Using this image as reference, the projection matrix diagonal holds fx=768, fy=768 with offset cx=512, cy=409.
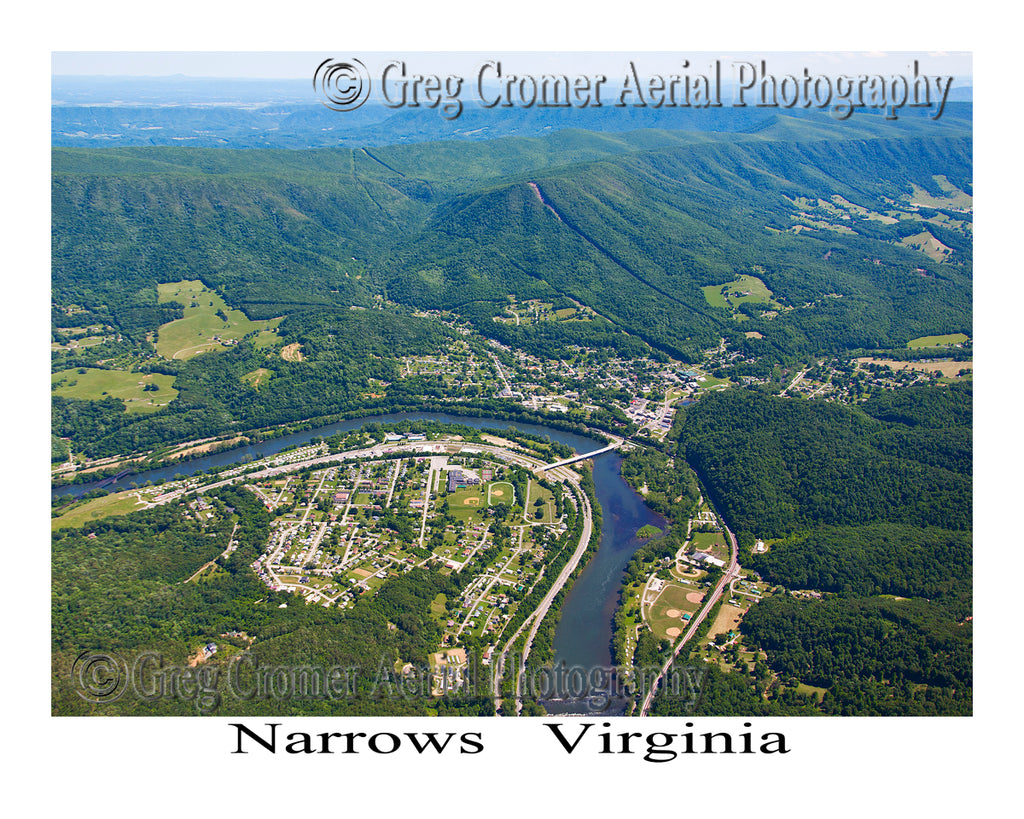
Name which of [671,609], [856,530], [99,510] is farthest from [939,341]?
[99,510]

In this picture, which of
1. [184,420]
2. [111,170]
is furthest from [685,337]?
[111,170]

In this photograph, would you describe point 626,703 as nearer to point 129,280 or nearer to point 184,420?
point 184,420

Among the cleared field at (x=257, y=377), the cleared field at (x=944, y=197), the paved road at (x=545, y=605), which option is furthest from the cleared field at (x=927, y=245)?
the cleared field at (x=257, y=377)

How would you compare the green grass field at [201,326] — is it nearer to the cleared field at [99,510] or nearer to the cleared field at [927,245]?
the cleared field at [99,510]

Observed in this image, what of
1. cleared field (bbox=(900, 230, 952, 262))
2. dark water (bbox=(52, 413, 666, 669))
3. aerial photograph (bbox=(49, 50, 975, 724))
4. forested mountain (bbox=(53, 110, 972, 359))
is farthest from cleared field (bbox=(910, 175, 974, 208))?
dark water (bbox=(52, 413, 666, 669))

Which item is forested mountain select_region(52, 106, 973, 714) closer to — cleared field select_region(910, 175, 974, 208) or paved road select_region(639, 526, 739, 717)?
cleared field select_region(910, 175, 974, 208)
